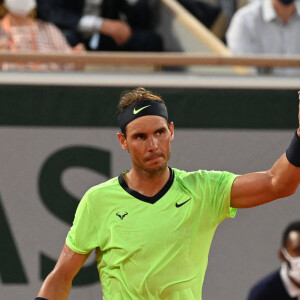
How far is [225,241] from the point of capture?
593 centimetres

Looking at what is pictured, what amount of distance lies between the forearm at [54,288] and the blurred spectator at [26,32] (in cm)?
297

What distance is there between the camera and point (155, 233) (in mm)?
3684

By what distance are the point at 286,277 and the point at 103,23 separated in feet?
8.75

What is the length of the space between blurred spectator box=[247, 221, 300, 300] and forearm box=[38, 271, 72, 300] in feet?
7.09

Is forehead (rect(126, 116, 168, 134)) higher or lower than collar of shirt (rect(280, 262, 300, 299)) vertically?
higher

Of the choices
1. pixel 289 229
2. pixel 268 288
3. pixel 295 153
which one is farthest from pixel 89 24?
pixel 295 153

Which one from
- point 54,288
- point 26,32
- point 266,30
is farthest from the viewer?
point 266,30

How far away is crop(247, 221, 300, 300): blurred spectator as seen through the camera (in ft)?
18.4

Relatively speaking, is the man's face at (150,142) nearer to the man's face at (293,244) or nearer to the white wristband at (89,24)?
the man's face at (293,244)

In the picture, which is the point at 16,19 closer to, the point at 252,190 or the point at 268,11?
the point at 268,11

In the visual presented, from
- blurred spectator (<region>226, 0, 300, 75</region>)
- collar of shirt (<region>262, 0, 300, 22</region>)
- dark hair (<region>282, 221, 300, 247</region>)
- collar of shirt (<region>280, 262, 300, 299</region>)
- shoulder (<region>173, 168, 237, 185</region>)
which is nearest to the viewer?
shoulder (<region>173, 168, 237, 185</region>)

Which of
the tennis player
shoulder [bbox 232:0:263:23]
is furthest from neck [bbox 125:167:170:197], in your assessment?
shoulder [bbox 232:0:263:23]

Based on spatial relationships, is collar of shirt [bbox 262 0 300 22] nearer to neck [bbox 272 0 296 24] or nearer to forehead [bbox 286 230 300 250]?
neck [bbox 272 0 296 24]

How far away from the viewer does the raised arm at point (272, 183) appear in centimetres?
340
